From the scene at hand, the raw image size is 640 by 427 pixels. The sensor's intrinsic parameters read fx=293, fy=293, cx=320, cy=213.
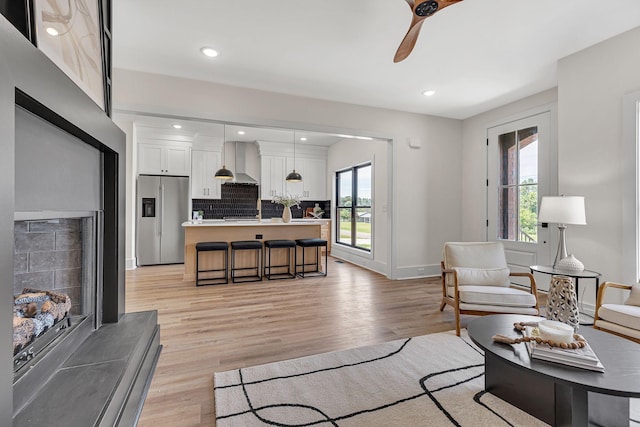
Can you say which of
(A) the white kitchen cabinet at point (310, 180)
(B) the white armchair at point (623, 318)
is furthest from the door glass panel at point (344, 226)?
(B) the white armchair at point (623, 318)

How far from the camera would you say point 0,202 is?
82 cm

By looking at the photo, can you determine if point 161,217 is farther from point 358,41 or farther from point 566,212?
point 566,212

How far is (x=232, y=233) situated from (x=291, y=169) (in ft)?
10.1

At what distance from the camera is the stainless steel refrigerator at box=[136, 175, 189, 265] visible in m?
5.85

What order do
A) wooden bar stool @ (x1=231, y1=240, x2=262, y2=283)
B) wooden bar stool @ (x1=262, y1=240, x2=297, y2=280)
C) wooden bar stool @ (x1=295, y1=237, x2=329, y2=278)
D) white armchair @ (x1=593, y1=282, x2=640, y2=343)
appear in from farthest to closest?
wooden bar stool @ (x1=295, y1=237, x2=329, y2=278)
wooden bar stool @ (x1=262, y1=240, x2=297, y2=280)
wooden bar stool @ (x1=231, y1=240, x2=262, y2=283)
white armchair @ (x1=593, y1=282, x2=640, y2=343)

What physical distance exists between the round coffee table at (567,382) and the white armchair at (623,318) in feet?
2.05

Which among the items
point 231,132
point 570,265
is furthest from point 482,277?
point 231,132

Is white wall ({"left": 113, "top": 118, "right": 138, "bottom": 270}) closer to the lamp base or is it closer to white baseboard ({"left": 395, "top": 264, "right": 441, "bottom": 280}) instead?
white baseboard ({"left": 395, "top": 264, "right": 441, "bottom": 280})

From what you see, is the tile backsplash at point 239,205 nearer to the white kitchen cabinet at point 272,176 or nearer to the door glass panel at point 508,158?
the white kitchen cabinet at point 272,176

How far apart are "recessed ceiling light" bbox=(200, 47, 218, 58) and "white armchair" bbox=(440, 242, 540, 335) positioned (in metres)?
3.26

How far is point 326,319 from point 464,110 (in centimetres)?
403

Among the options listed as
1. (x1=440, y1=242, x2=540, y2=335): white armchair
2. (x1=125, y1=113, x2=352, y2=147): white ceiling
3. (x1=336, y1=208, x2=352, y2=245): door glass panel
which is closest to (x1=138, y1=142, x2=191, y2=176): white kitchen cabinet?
(x1=125, y1=113, x2=352, y2=147): white ceiling

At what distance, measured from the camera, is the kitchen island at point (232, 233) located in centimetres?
475

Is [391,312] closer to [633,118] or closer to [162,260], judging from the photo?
[633,118]
